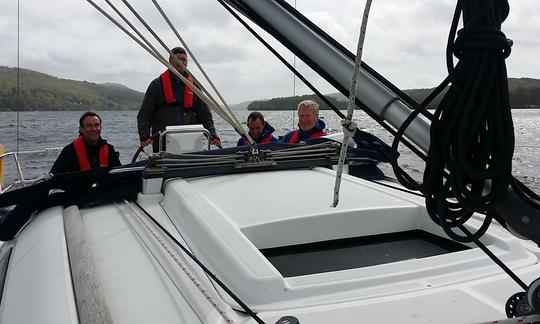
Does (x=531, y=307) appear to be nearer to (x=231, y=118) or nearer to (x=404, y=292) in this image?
(x=404, y=292)

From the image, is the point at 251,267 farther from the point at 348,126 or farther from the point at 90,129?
the point at 90,129

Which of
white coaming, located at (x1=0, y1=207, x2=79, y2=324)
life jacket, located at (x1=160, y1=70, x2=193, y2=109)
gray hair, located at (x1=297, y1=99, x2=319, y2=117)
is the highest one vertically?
life jacket, located at (x1=160, y1=70, x2=193, y2=109)

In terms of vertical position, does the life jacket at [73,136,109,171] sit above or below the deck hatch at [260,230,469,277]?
above

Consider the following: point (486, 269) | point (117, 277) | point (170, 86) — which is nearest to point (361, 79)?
point (486, 269)

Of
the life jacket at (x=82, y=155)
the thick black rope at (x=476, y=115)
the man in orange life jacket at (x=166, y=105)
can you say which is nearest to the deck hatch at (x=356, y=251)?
the thick black rope at (x=476, y=115)

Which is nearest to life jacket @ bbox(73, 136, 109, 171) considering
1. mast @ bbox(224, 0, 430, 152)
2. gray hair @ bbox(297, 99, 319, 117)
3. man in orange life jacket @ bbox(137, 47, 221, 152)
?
man in orange life jacket @ bbox(137, 47, 221, 152)

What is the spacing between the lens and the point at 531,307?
1.37m

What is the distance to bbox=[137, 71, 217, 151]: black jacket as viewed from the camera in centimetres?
556

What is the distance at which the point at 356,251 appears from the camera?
7.63 ft

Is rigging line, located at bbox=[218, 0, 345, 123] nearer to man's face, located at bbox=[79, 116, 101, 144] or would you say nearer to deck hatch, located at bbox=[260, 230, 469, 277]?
deck hatch, located at bbox=[260, 230, 469, 277]

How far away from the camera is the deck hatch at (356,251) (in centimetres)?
215

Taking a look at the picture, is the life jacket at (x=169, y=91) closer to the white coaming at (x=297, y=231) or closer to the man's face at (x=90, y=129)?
the man's face at (x=90, y=129)

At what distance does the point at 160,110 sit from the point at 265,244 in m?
3.73

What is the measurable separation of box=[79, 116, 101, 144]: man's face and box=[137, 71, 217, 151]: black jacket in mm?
651
